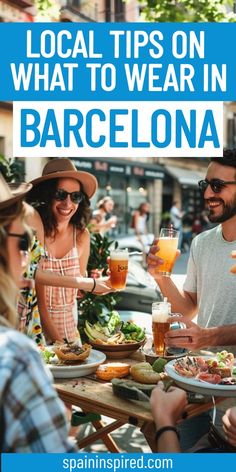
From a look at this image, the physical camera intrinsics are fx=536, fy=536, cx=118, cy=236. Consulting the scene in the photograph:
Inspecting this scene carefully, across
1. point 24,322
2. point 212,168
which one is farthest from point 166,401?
point 212,168

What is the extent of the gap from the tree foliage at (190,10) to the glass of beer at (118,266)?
13.1 ft

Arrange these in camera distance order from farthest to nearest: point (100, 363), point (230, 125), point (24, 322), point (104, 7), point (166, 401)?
point (230, 125), point (104, 7), point (24, 322), point (100, 363), point (166, 401)

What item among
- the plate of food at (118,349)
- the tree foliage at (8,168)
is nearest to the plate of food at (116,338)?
the plate of food at (118,349)

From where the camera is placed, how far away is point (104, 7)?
7.65 meters

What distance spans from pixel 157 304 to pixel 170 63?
182cm

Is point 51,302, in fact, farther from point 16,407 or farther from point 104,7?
point 104,7

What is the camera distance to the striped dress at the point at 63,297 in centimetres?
354

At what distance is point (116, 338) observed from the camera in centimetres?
282

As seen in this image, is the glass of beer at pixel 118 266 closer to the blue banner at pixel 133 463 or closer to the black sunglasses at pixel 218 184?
the black sunglasses at pixel 218 184

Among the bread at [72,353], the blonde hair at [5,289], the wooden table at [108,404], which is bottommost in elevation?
the wooden table at [108,404]

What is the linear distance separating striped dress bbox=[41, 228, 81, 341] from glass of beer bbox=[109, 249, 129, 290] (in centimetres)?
62

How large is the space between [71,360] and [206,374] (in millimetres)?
654

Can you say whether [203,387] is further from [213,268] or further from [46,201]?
[46,201]

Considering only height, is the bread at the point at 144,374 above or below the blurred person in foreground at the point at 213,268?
below
